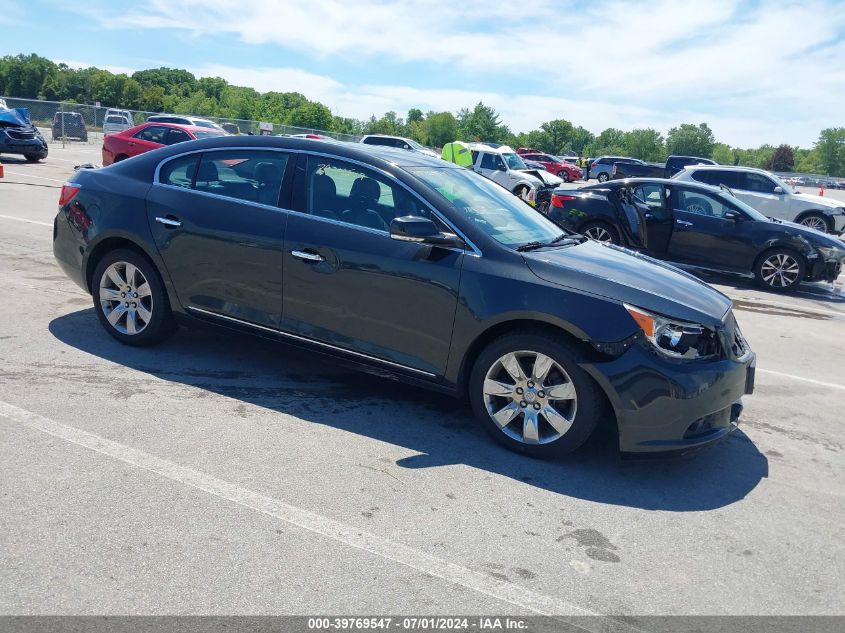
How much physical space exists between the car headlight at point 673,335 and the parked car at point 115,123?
45047mm

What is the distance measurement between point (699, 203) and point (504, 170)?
15754 millimetres

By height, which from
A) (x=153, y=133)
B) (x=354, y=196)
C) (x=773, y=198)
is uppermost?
(x=773, y=198)

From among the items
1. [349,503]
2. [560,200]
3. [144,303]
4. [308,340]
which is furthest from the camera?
[560,200]

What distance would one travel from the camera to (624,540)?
368 cm

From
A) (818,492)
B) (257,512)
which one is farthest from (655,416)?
(257,512)

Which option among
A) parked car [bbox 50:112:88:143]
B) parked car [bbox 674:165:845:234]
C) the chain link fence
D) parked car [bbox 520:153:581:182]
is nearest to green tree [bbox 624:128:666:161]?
parked car [bbox 520:153:581:182]

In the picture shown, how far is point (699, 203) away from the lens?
40.1 ft

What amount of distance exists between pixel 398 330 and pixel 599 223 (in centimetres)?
839

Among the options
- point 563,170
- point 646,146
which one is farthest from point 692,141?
point 563,170

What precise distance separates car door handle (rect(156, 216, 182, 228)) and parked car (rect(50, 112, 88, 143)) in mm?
39600

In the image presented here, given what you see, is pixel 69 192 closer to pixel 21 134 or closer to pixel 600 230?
pixel 600 230

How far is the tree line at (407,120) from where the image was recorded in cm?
10262

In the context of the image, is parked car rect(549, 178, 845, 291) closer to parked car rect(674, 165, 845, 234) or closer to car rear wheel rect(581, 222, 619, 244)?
car rear wheel rect(581, 222, 619, 244)

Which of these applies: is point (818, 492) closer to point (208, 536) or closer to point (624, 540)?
point (624, 540)
